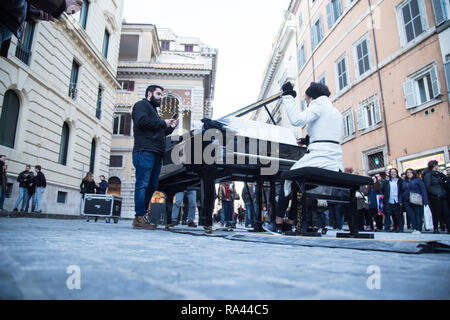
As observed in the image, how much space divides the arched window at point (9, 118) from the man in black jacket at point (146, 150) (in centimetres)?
811

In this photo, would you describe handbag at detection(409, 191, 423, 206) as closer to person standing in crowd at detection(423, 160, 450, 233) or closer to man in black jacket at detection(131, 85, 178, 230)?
person standing in crowd at detection(423, 160, 450, 233)

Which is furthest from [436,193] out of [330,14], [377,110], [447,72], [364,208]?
[330,14]

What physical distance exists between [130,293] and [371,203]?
8.71m

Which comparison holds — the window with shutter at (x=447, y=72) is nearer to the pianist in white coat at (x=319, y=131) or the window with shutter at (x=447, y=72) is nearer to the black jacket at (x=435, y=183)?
the black jacket at (x=435, y=183)

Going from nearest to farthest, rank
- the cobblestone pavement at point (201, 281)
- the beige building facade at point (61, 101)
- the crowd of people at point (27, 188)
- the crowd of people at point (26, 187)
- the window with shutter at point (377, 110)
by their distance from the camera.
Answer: the cobblestone pavement at point (201, 281) → the crowd of people at point (26, 187) → the crowd of people at point (27, 188) → the beige building facade at point (61, 101) → the window with shutter at point (377, 110)

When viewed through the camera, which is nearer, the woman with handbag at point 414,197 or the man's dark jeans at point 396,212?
the woman with handbag at point 414,197

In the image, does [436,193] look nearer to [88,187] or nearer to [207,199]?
[207,199]

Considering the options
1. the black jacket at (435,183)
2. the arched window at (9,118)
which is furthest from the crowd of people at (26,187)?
the black jacket at (435,183)

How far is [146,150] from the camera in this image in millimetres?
3908

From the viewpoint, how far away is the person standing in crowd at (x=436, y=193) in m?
6.41

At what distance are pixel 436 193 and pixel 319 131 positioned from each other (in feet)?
16.8

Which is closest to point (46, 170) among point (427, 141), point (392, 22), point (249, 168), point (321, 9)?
point (249, 168)

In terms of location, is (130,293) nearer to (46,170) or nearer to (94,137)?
(46,170)

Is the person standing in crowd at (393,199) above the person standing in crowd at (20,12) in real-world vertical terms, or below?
below
